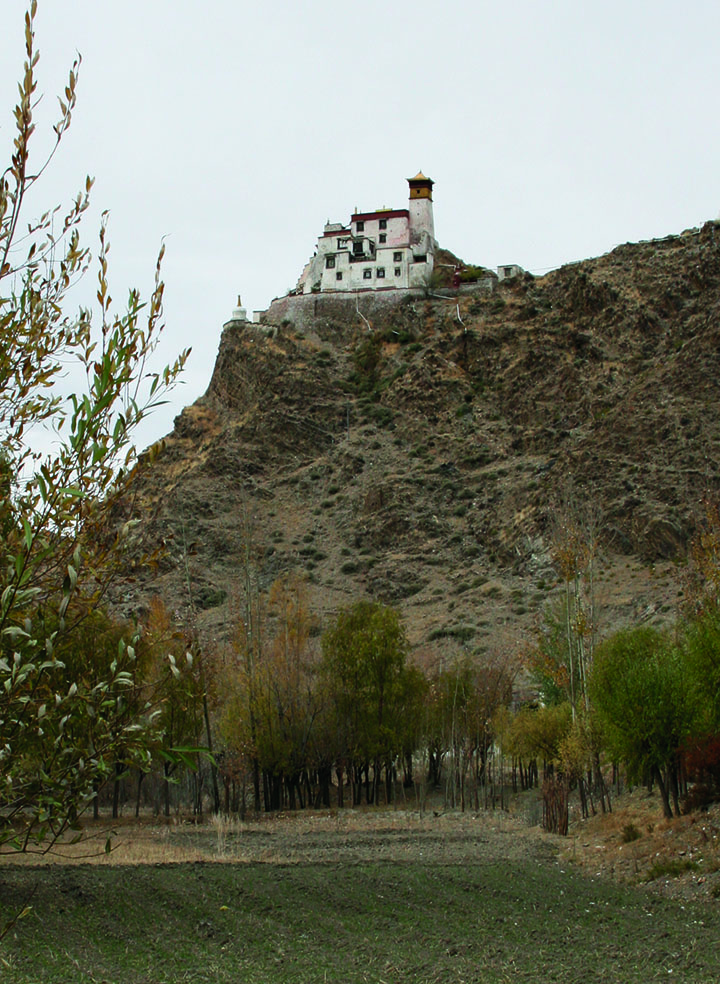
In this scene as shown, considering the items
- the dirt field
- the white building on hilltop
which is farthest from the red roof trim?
the dirt field

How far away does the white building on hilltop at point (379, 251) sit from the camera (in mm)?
91438

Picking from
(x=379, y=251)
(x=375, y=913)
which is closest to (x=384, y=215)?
(x=379, y=251)

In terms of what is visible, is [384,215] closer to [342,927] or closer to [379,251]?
[379,251]

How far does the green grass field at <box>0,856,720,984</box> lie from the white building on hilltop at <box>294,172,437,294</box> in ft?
247

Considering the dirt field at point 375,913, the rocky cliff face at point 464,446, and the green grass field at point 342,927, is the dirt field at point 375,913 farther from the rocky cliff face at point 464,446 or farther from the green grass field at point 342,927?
the rocky cliff face at point 464,446

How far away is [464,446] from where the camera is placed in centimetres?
7962

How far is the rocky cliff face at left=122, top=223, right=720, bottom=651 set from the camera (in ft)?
209

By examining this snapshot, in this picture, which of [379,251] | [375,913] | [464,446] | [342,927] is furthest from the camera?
[379,251]

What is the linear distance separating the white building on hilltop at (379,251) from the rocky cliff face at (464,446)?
355 centimetres

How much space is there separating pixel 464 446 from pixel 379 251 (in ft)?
74.1

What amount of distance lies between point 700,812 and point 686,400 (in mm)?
50230

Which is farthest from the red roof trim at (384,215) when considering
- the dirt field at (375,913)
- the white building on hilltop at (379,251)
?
the dirt field at (375,913)

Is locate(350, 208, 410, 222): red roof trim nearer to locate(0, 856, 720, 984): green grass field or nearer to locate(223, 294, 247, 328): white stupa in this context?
locate(223, 294, 247, 328): white stupa

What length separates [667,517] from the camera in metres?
60.9
